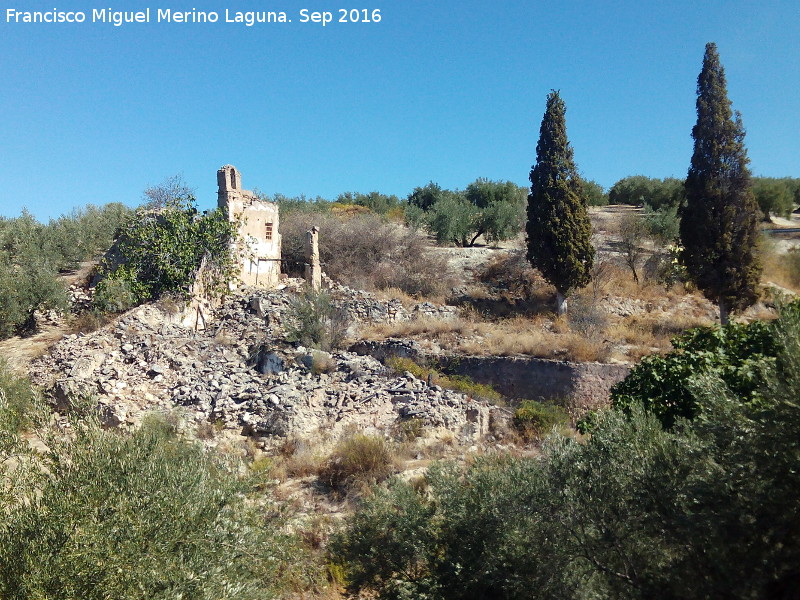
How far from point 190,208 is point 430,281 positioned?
355 inches

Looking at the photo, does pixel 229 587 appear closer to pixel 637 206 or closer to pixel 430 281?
pixel 430 281

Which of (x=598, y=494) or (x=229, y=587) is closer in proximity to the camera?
(x=229, y=587)

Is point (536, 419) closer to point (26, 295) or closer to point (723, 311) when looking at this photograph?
point (723, 311)

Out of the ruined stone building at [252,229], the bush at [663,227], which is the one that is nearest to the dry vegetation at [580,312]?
the bush at [663,227]

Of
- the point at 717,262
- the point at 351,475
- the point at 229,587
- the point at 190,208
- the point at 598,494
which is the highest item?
the point at 190,208

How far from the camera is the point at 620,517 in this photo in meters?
5.43

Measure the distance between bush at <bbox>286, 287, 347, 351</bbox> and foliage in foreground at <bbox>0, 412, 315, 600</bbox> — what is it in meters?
10.6

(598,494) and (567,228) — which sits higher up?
(567,228)

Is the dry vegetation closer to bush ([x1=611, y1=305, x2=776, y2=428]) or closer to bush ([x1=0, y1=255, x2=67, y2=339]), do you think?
bush ([x1=611, y1=305, x2=776, y2=428])

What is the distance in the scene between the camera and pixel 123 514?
4.87 m

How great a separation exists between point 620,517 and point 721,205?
1608 centimetres

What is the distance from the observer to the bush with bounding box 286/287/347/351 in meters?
16.9

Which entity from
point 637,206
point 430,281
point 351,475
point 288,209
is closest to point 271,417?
point 351,475

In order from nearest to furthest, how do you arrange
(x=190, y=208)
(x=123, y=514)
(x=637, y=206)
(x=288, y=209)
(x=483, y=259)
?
1. (x=123, y=514)
2. (x=190, y=208)
3. (x=483, y=259)
4. (x=288, y=209)
5. (x=637, y=206)
